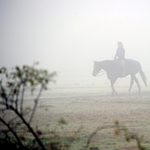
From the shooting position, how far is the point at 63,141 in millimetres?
4016

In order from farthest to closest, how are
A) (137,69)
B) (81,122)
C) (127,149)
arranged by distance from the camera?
(137,69) < (81,122) < (127,149)

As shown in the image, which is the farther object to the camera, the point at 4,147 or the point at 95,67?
the point at 95,67

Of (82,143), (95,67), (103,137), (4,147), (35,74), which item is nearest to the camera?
(35,74)

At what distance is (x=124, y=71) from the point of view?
14.6m

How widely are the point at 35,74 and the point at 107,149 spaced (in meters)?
2.07

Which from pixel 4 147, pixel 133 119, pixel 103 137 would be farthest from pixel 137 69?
pixel 4 147

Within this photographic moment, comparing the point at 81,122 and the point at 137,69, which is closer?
the point at 81,122

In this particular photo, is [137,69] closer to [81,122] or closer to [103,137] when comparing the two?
[81,122]

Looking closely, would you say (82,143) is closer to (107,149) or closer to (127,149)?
(107,149)

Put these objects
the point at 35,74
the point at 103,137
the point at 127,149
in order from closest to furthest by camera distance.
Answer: the point at 35,74
the point at 127,149
the point at 103,137

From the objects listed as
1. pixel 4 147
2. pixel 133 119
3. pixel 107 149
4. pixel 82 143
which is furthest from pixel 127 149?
pixel 133 119

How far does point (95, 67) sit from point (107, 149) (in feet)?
35.4

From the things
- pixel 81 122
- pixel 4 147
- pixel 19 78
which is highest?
pixel 19 78

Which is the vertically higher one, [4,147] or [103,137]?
[4,147]
